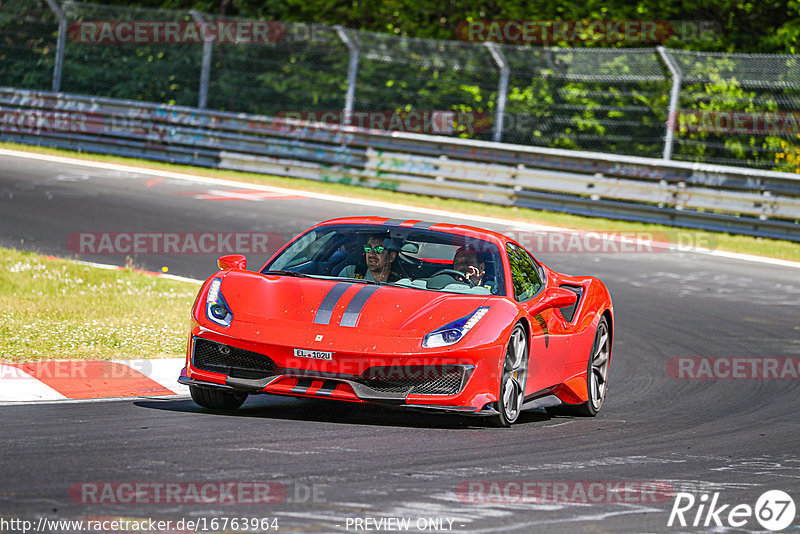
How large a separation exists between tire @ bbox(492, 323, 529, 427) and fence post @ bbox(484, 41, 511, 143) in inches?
532

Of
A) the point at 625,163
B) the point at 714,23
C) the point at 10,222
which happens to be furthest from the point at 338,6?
the point at 10,222

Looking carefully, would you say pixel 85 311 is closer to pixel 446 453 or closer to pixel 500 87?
pixel 446 453

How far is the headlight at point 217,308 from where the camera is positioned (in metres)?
7.14

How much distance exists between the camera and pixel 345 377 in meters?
6.80

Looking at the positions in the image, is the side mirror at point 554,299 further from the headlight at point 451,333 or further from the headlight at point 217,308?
the headlight at point 217,308

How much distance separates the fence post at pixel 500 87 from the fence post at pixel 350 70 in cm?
233

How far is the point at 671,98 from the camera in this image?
1928 centimetres

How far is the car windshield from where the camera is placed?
794 centimetres

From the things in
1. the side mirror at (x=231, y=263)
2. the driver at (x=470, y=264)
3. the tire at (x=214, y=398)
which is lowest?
the tire at (x=214, y=398)

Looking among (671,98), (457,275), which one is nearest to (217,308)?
(457,275)

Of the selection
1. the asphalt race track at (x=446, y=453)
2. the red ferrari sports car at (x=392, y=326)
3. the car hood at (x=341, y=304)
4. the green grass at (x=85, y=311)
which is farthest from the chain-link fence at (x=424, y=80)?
the car hood at (x=341, y=304)

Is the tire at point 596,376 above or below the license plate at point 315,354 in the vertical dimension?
below

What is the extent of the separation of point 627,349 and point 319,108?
41.7 ft

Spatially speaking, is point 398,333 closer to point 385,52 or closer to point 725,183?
point 725,183
